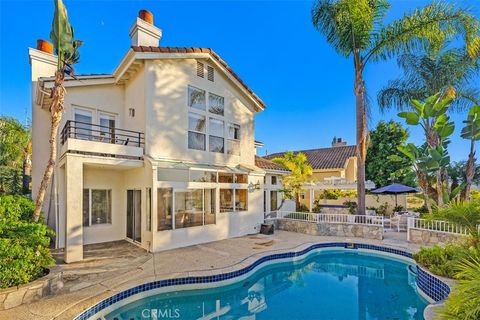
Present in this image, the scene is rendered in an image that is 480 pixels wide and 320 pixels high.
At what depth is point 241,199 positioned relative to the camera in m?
16.6

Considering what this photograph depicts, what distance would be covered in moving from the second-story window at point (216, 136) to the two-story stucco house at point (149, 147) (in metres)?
0.06

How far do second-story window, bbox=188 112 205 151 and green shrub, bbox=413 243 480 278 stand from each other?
11455mm

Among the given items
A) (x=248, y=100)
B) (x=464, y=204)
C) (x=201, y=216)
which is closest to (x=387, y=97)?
(x=248, y=100)

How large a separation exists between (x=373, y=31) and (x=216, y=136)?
39.4 feet

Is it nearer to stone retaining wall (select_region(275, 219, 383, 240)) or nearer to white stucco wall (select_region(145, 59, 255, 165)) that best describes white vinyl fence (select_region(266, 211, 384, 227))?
stone retaining wall (select_region(275, 219, 383, 240))

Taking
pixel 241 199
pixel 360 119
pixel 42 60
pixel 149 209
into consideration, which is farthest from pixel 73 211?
pixel 360 119

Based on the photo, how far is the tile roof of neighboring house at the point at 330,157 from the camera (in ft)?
104

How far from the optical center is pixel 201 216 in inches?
554

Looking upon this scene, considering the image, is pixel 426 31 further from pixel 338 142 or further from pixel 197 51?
pixel 338 142

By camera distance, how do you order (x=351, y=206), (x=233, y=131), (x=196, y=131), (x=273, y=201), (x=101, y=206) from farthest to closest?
(x=351, y=206) < (x=273, y=201) < (x=233, y=131) < (x=196, y=131) < (x=101, y=206)

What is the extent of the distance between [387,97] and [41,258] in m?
22.9

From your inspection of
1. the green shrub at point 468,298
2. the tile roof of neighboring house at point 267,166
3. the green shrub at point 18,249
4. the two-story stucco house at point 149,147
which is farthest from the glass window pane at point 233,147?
the green shrub at point 468,298

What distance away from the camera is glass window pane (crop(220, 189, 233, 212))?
15289 mm

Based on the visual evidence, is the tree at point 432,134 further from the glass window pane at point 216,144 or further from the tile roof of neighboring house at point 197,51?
the glass window pane at point 216,144
